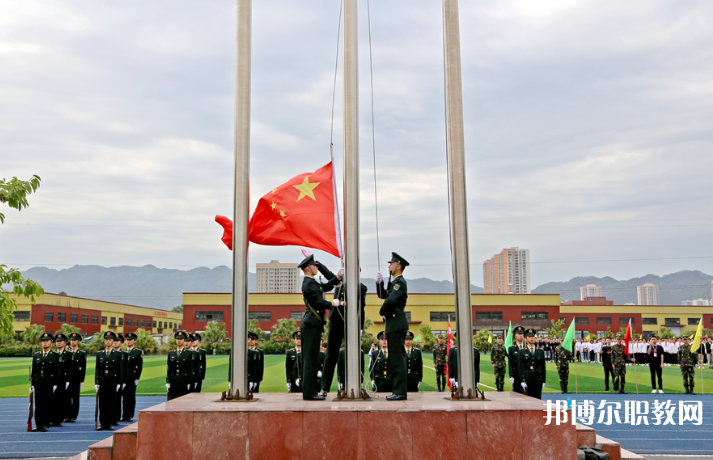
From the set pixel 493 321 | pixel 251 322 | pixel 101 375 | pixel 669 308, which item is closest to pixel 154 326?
pixel 251 322

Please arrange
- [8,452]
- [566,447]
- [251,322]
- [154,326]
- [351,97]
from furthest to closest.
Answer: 1. [154,326]
2. [251,322]
3. [8,452]
4. [351,97]
5. [566,447]

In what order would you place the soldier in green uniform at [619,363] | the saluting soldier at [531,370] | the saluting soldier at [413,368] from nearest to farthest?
the saluting soldier at [531,370]
the saluting soldier at [413,368]
the soldier in green uniform at [619,363]

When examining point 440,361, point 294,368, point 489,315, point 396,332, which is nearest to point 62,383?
point 294,368

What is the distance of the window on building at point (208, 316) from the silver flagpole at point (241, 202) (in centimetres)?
4852

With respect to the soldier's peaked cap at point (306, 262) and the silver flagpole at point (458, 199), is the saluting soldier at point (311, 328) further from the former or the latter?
the silver flagpole at point (458, 199)

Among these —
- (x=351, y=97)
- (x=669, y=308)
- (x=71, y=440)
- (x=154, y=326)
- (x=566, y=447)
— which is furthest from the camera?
(x=154, y=326)

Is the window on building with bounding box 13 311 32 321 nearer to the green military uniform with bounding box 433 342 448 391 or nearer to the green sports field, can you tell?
the green sports field

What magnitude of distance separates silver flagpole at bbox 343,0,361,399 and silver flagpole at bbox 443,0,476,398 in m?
1.29

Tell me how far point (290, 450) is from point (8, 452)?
5.46 meters

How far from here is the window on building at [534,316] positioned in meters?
56.4

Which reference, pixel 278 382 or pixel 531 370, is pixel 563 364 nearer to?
pixel 531 370

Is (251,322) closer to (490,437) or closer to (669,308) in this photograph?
(490,437)

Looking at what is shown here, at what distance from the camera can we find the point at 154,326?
81438mm

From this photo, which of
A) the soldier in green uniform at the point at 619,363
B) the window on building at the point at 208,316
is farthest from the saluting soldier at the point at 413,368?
the window on building at the point at 208,316
